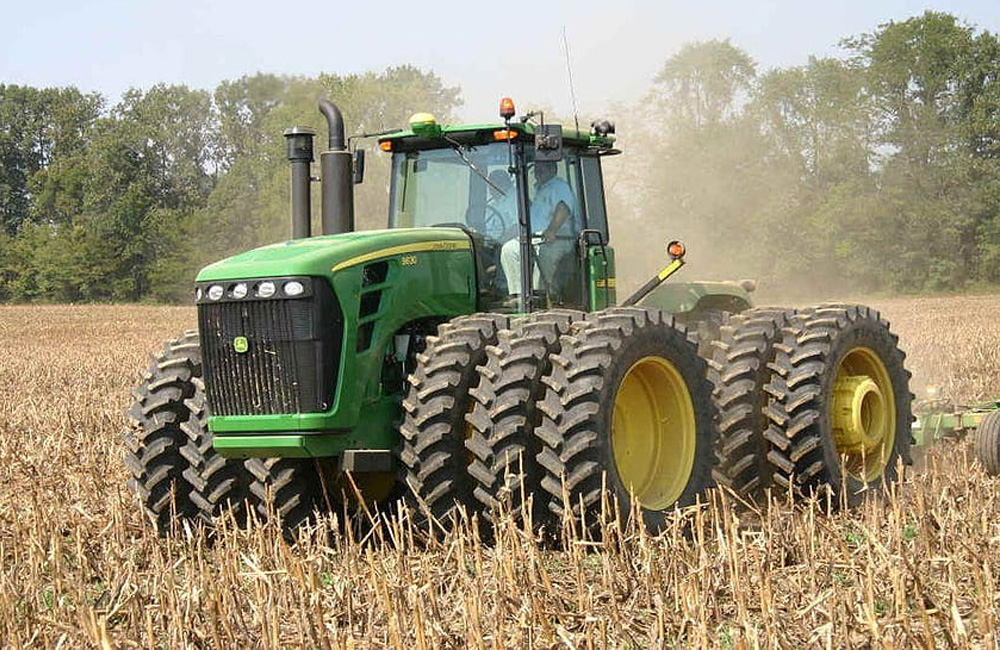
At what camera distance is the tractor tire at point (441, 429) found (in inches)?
252

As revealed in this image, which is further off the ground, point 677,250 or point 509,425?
point 677,250

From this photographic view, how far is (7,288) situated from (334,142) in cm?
5940

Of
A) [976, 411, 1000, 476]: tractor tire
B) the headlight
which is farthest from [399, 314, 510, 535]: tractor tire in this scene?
[976, 411, 1000, 476]: tractor tire

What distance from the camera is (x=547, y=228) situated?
25.8 feet

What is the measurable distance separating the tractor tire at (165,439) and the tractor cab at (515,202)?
5.72ft

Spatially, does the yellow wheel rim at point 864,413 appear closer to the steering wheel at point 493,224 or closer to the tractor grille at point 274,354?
the steering wheel at point 493,224

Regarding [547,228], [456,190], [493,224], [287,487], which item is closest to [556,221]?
[547,228]

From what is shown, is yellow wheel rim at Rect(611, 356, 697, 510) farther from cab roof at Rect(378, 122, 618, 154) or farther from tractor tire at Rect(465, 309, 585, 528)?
cab roof at Rect(378, 122, 618, 154)

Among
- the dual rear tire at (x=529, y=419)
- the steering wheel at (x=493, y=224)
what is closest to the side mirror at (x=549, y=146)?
the steering wheel at (x=493, y=224)

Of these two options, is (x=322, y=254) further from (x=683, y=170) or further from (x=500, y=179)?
(x=683, y=170)

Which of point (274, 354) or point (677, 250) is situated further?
point (677, 250)

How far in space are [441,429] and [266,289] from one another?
116 cm

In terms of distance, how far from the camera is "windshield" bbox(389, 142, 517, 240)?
25.3 feet

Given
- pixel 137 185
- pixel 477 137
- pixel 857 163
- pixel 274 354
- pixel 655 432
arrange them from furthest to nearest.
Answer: pixel 137 185
pixel 857 163
pixel 477 137
pixel 655 432
pixel 274 354
